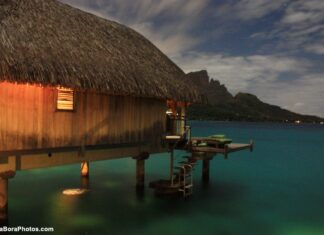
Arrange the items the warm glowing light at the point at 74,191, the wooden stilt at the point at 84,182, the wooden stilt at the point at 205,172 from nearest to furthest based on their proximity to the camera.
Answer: the warm glowing light at the point at 74,191 → the wooden stilt at the point at 84,182 → the wooden stilt at the point at 205,172

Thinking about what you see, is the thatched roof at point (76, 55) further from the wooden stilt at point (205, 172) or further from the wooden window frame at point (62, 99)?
the wooden stilt at point (205, 172)

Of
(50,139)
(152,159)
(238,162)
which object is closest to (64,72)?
(50,139)

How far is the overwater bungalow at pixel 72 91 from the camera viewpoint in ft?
39.5

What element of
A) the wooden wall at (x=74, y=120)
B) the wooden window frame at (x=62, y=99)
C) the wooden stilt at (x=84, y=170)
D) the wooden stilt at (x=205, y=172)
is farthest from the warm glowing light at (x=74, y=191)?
the wooden stilt at (x=205, y=172)

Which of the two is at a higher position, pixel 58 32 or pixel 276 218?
pixel 58 32

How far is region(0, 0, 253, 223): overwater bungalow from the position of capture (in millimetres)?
12039

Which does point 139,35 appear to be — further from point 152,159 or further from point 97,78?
point 152,159

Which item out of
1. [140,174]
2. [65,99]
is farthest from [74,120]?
[140,174]

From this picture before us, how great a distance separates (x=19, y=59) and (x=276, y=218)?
1367 centimetres

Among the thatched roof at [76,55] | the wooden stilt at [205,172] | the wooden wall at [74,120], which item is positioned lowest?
the wooden stilt at [205,172]

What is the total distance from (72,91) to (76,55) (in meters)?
1.45

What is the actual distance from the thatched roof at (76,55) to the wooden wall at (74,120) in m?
0.95

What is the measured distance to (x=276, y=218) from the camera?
17.8 m

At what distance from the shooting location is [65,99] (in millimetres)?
13656
